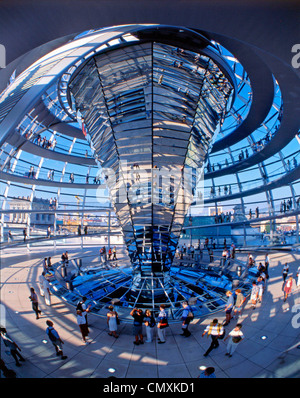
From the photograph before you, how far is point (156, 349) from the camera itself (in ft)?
18.9

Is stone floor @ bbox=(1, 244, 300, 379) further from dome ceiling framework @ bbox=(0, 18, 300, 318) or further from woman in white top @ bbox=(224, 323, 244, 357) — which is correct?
dome ceiling framework @ bbox=(0, 18, 300, 318)

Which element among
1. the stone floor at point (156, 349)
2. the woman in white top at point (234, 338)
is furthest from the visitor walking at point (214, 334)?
the woman in white top at point (234, 338)

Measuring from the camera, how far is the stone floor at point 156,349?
4625mm

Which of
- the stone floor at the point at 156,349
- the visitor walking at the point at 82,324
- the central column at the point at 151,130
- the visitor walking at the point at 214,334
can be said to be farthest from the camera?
the central column at the point at 151,130

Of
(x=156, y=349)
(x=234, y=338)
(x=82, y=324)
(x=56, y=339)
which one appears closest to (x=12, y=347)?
(x=56, y=339)

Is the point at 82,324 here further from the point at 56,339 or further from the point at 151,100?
the point at 151,100

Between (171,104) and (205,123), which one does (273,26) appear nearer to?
(171,104)

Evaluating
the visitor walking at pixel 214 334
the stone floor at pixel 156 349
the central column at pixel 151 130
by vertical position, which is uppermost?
the central column at pixel 151 130

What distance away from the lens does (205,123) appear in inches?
466

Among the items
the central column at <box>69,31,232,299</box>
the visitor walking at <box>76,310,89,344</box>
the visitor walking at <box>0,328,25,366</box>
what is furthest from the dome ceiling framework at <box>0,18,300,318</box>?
the visitor walking at <box>0,328,25,366</box>

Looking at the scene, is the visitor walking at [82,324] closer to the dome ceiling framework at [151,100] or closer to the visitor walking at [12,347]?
the visitor walking at [12,347]
